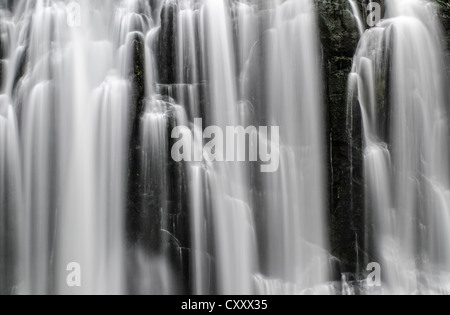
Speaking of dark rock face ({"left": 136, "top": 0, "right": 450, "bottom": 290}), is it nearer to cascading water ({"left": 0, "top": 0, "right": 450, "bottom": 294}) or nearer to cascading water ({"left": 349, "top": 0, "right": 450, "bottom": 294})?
cascading water ({"left": 0, "top": 0, "right": 450, "bottom": 294})

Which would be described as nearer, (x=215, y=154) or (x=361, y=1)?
(x=215, y=154)

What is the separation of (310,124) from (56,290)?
642 centimetres

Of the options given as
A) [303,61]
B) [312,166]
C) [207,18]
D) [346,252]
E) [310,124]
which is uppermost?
[207,18]

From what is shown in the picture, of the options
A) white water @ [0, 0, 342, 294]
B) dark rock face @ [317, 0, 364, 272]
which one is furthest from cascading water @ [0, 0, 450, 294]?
dark rock face @ [317, 0, 364, 272]

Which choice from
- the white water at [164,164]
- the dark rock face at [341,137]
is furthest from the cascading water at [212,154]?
the dark rock face at [341,137]

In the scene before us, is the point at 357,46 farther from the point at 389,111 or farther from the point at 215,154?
the point at 215,154

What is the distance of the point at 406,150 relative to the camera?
10.6 metres

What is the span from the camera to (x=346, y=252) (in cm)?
1026

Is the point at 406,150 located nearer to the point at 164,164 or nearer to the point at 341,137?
the point at 341,137

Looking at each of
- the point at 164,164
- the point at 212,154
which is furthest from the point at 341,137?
the point at 164,164

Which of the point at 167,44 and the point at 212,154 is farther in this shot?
the point at 167,44
